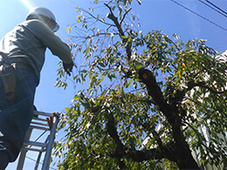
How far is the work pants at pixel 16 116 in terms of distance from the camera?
1015 millimetres

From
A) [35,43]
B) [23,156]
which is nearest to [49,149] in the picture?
[23,156]

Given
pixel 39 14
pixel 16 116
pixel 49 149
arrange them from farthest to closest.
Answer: pixel 39 14 → pixel 49 149 → pixel 16 116

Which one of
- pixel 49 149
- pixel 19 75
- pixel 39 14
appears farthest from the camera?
pixel 39 14

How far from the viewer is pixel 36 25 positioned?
1489 millimetres

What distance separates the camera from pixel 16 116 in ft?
3.56

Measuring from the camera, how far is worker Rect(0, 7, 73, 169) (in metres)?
1.04

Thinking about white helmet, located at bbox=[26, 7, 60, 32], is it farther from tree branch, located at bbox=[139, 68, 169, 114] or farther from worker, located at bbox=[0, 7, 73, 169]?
tree branch, located at bbox=[139, 68, 169, 114]

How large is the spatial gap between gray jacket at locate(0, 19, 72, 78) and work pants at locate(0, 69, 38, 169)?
142mm

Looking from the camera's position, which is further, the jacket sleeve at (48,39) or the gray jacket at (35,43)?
the jacket sleeve at (48,39)

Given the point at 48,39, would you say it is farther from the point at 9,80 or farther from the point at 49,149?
the point at 49,149

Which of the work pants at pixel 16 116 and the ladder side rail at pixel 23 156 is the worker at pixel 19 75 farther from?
the ladder side rail at pixel 23 156

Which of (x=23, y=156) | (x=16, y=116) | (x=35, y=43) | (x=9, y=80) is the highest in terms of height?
(x=35, y=43)

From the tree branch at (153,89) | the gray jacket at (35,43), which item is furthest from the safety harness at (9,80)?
the tree branch at (153,89)

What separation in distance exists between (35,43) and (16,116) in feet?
1.93
